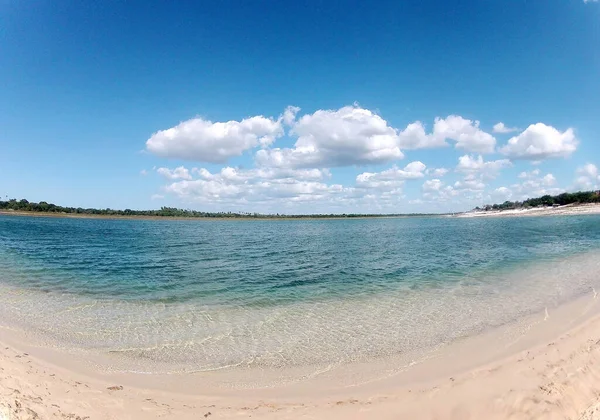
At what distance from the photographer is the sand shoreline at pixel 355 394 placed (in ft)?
23.1

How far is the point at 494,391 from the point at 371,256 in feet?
85.1

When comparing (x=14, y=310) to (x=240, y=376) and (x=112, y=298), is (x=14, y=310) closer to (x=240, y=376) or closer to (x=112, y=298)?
(x=112, y=298)

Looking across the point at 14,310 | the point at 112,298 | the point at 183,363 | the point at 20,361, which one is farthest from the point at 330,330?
the point at 14,310

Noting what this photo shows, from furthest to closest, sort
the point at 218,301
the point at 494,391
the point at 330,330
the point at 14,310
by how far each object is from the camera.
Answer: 1. the point at 218,301
2. the point at 14,310
3. the point at 330,330
4. the point at 494,391

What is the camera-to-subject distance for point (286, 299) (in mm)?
16812

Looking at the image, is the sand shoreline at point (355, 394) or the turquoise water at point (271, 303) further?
the turquoise water at point (271, 303)

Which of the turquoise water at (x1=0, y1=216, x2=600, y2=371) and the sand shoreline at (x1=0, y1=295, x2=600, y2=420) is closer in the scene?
the sand shoreline at (x1=0, y1=295, x2=600, y2=420)

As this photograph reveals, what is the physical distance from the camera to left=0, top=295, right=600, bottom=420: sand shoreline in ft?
23.1

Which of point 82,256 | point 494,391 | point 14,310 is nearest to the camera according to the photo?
point 494,391

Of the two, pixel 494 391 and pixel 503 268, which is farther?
pixel 503 268

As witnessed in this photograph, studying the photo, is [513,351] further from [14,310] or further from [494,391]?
[14,310]

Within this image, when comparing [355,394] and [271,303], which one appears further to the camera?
[271,303]

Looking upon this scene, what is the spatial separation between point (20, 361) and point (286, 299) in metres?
10.3

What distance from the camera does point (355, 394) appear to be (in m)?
8.05
